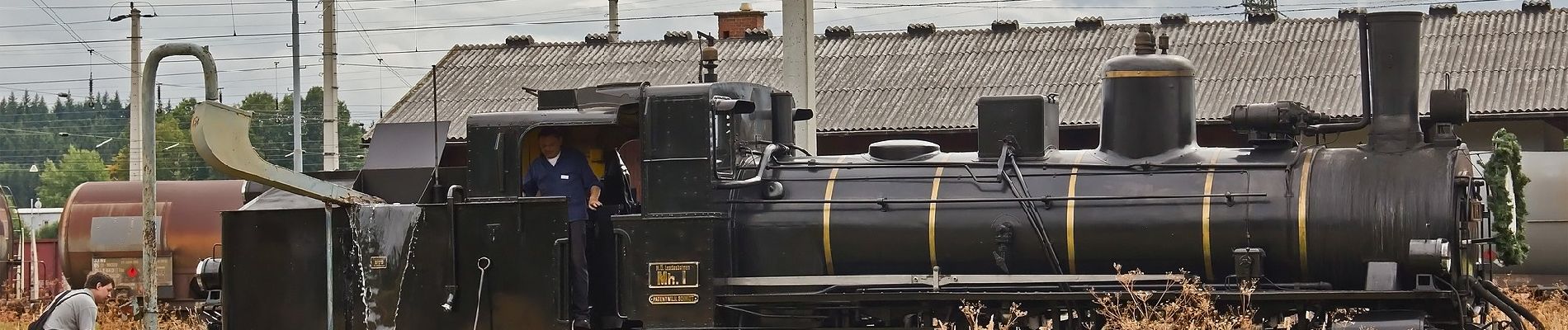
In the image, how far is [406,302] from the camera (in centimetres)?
896

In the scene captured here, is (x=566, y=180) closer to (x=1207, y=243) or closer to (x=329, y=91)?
(x=1207, y=243)

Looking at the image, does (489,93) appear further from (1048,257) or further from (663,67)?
(1048,257)

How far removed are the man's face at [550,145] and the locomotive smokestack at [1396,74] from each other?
4418mm

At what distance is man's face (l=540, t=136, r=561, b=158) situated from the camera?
9047mm

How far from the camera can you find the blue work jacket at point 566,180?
9.01 m

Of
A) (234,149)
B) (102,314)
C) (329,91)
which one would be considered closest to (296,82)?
(329,91)

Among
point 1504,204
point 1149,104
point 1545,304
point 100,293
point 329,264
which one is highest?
point 1149,104

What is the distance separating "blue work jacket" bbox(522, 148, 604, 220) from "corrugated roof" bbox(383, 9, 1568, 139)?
→ 13016 millimetres

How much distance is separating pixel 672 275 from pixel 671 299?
13cm

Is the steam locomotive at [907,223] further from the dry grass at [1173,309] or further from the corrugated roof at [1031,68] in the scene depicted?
the corrugated roof at [1031,68]

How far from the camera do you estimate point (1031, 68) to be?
24.0 m

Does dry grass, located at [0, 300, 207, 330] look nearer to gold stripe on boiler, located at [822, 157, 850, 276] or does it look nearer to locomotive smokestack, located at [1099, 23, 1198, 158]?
gold stripe on boiler, located at [822, 157, 850, 276]

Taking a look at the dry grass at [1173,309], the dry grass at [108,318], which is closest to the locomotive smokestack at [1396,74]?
the dry grass at [1173,309]

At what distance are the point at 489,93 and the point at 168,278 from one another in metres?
8.54
